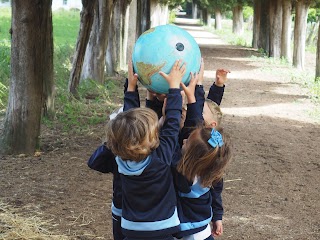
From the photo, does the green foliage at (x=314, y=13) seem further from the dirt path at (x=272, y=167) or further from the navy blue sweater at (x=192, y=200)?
the navy blue sweater at (x=192, y=200)

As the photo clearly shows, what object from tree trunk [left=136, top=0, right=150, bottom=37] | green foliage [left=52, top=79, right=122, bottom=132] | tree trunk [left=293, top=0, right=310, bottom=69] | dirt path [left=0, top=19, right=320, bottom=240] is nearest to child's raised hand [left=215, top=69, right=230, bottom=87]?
dirt path [left=0, top=19, right=320, bottom=240]

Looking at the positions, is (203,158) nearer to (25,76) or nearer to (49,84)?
(25,76)

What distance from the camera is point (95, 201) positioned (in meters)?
6.46

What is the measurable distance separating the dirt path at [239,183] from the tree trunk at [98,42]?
3914 millimetres

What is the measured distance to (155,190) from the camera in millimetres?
3506

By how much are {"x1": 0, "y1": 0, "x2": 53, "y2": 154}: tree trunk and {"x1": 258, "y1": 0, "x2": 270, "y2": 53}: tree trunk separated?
2099cm

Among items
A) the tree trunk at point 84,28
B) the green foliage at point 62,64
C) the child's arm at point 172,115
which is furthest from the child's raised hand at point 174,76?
the green foliage at point 62,64

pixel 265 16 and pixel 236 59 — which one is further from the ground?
pixel 265 16

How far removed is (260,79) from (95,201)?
14012 mm

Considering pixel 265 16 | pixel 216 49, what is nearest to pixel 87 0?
pixel 265 16

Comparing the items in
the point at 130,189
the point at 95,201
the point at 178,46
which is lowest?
the point at 95,201

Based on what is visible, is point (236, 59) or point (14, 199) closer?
point (14, 199)

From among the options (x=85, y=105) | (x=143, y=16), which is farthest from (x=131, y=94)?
(x=143, y=16)

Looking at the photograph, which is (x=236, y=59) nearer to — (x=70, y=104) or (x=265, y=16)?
(x=265, y=16)
